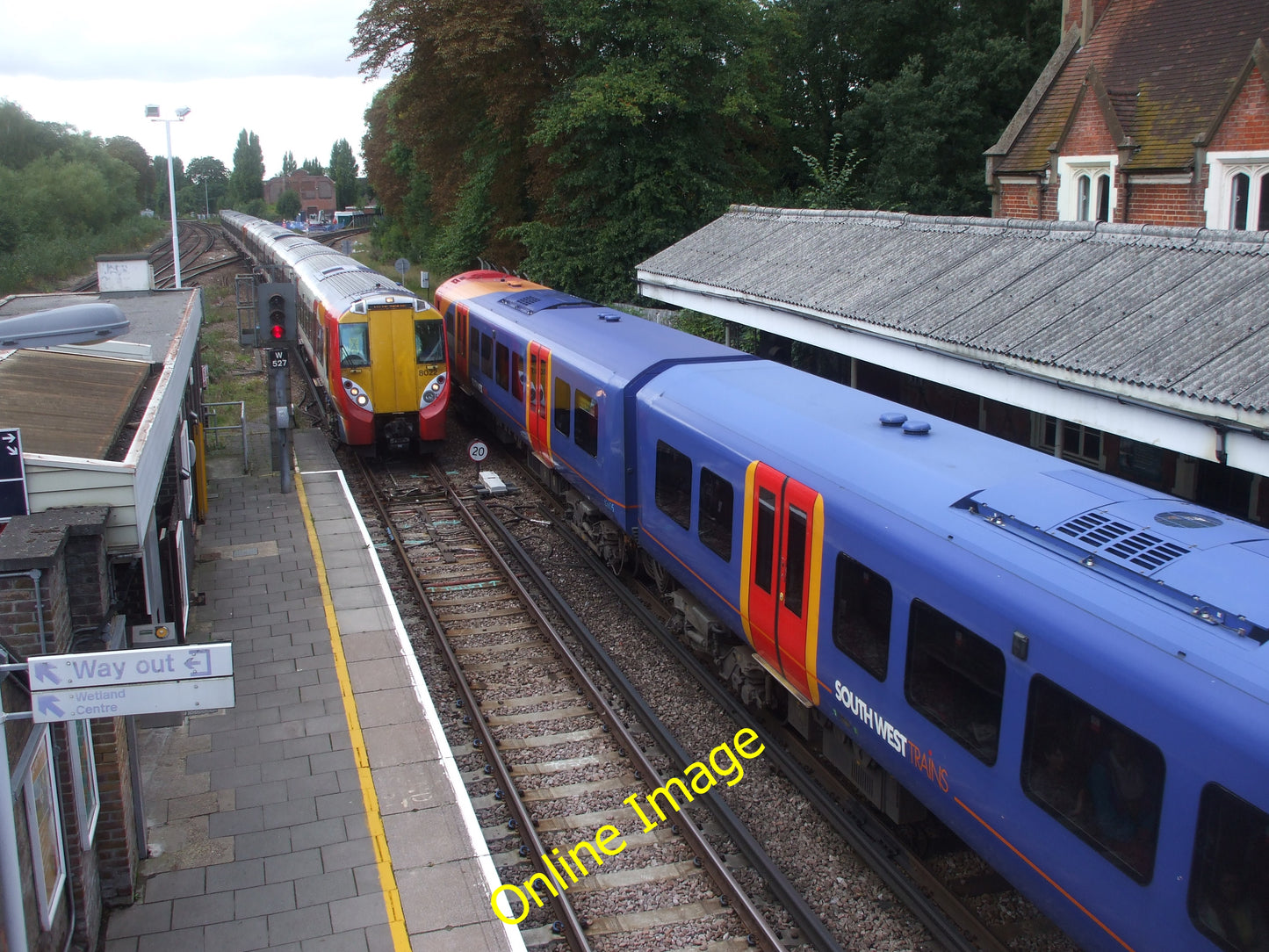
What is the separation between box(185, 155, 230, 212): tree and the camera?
423ft

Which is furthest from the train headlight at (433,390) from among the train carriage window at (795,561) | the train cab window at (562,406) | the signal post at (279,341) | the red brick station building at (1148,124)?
the red brick station building at (1148,124)

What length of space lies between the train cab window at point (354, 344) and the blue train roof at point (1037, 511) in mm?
8380

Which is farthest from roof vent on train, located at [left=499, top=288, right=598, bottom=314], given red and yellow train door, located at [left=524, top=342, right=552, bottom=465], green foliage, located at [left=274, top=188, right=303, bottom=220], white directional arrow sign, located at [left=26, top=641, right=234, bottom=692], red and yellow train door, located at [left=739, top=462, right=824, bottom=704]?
green foliage, located at [left=274, top=188, right=303, bottom=220]

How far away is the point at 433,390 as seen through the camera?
1641 centimetres

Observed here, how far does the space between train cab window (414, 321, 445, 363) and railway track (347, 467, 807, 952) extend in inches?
192

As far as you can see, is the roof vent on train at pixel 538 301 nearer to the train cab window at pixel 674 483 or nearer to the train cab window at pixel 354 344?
the train cab window at pixel 354 344

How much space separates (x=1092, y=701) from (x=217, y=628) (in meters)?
8.32

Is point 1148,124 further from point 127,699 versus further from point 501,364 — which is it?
point 127,699

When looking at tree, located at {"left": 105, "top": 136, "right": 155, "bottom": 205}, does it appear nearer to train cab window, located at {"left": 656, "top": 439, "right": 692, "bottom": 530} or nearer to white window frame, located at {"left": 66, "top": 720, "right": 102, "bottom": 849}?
train cab window, located at {"left": 656, "top": 439, "right": 692, "bottom": 530}

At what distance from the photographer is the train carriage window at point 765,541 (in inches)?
303

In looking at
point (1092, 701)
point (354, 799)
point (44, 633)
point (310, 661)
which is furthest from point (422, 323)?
point (1092, 701)

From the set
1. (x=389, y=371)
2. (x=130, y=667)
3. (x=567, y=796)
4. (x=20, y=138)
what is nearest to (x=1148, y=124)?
(x=389, y=371)

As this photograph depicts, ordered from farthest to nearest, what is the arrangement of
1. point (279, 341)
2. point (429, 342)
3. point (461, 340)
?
point (461, 340)
point (429, 342)
point (279, 341)

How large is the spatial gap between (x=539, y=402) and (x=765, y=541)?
6.56 metres
